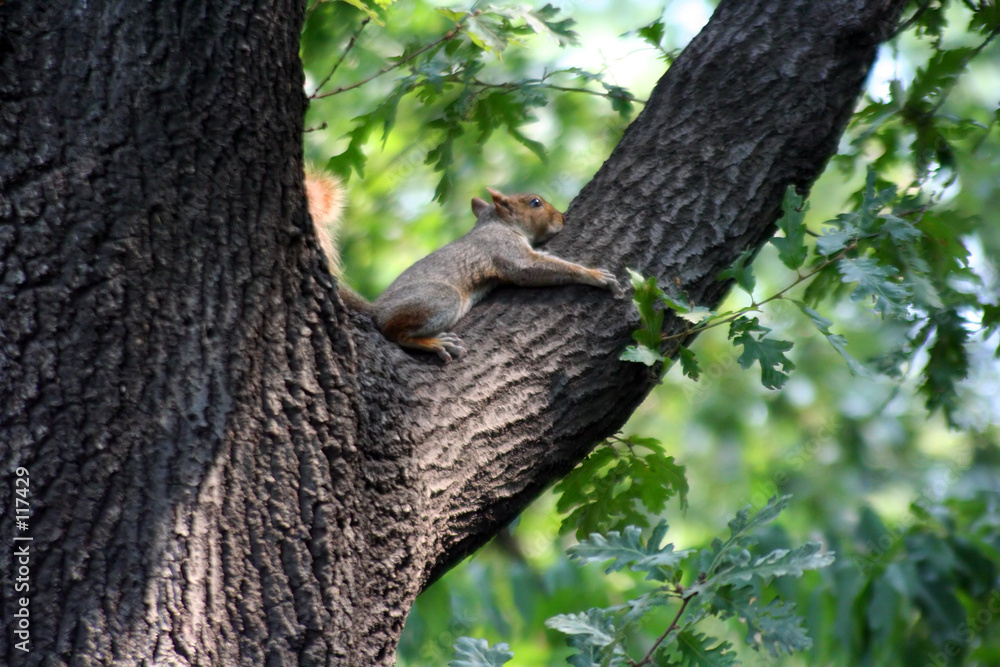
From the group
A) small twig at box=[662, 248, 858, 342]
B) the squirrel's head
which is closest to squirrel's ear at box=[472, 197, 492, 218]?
the squirrel's head

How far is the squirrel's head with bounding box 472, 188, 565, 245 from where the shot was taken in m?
3.79

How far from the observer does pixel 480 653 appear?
6.23 feet

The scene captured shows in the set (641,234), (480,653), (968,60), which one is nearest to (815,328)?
(968,60)

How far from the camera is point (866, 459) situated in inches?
344

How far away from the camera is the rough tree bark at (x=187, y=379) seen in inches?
58.2

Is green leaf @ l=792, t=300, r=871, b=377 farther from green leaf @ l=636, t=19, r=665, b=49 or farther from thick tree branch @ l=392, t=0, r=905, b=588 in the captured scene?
green leaf @ l=636, t=19, r=665, b=49

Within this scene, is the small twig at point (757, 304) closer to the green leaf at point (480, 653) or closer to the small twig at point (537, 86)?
the green leaf at point (480, 653)

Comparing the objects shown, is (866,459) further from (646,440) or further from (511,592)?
(646,440)

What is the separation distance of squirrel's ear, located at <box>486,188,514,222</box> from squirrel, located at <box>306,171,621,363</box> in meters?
0.25

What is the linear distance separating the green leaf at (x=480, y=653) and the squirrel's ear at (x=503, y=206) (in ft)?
7.27

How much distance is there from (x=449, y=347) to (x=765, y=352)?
821 mm

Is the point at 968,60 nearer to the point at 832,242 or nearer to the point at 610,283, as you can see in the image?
the point at 832,242

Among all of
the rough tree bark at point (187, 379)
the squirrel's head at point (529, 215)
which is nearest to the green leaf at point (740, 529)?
the rough tree bark at point (187, 379)

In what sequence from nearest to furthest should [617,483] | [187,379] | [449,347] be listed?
1. [187,379]
2. [449,347]
3. [617,483]
